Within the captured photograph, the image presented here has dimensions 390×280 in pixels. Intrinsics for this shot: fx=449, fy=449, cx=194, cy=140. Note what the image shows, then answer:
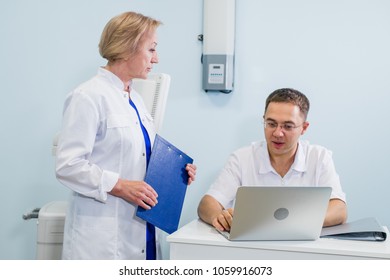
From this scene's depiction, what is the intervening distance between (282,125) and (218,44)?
0.65 meters

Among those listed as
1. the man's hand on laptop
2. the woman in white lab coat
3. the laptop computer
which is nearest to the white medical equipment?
the woman in white lab coat

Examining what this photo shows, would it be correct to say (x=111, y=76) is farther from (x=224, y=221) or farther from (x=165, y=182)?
(x=224, y=221)

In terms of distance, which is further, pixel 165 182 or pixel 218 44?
pixel 218 44

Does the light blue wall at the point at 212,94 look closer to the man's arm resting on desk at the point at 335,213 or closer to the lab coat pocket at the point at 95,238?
the man's arm resting on desk at the point at 335,213

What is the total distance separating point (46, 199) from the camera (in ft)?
7.81

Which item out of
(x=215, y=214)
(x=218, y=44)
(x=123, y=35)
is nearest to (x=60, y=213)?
(x=215, y=214)

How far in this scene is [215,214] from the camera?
61.1 inches

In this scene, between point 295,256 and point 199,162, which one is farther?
point 199,162

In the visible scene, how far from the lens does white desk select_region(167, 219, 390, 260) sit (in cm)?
124

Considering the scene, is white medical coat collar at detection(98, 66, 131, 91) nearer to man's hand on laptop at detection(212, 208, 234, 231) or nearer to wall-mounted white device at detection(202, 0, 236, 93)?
man's hand on laptop at detection(212, 208, 234, 231)

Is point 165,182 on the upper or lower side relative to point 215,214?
upper

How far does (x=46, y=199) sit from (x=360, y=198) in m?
1.59

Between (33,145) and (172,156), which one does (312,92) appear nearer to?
(172,156)
